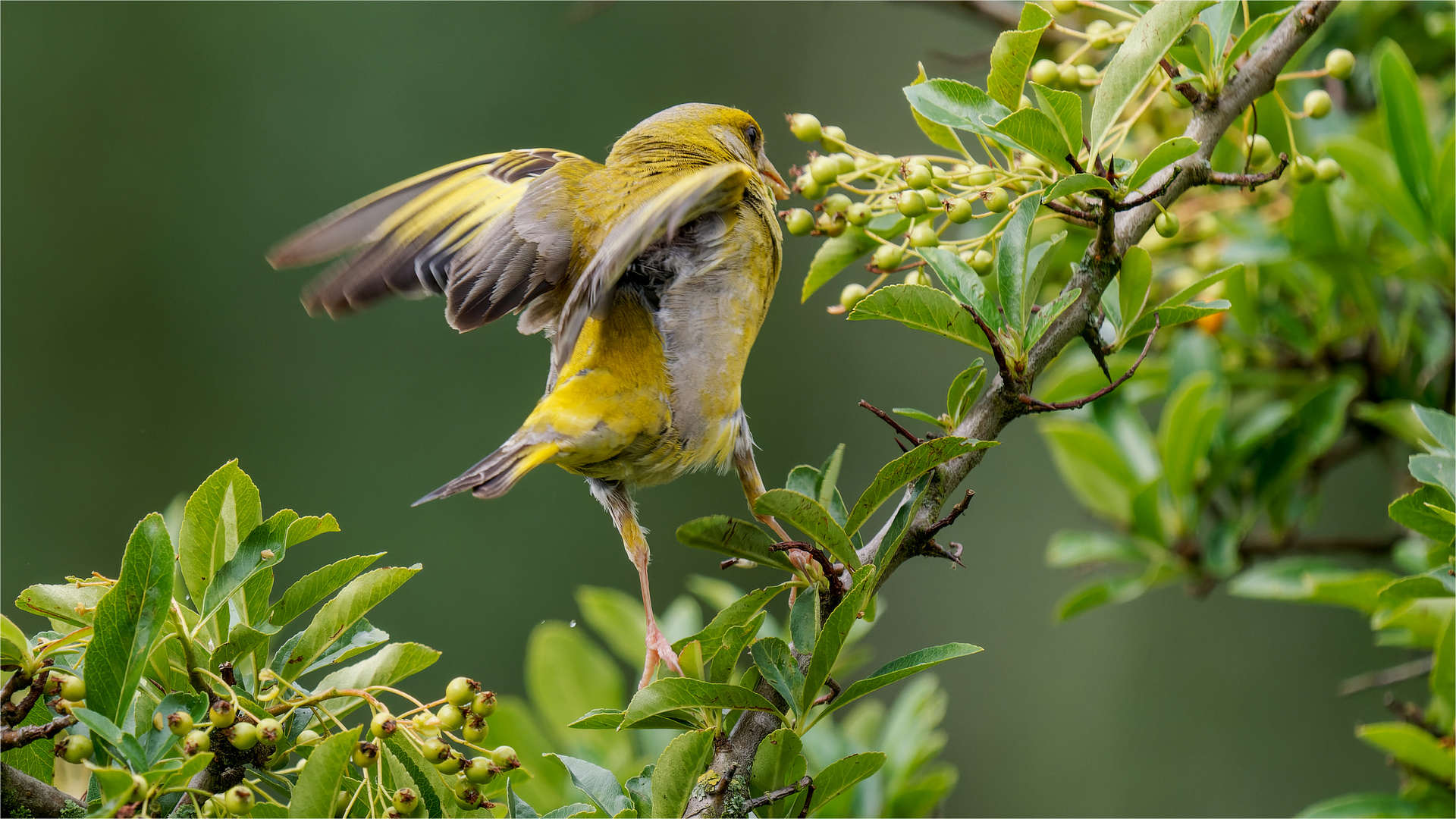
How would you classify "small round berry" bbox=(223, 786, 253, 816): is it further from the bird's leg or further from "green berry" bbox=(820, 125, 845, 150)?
"green berry" bbox=(820, 125, 845, 150)

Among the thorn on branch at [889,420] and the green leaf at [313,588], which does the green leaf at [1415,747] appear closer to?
the thorn on branch at [889,420]

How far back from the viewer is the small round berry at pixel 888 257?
1.60 m

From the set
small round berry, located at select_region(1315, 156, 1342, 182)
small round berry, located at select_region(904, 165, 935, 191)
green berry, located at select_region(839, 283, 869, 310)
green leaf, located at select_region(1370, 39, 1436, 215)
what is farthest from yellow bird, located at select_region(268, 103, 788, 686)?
green leaf, located at select_region(1370, 39, 1436, 215)

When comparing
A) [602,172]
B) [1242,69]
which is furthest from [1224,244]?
[602,172]

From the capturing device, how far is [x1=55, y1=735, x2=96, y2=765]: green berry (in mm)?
1123

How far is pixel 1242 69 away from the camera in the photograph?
5.00 ft

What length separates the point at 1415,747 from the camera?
168cm

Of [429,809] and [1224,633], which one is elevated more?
[429,809]

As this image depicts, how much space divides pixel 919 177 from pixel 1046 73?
271 millimetres

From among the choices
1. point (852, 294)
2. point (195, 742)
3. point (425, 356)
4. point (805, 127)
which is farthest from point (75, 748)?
point (425, 356)

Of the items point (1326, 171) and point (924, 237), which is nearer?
point (924, 237)

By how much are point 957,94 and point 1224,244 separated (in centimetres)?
118

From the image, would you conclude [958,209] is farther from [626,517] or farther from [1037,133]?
[626,517]

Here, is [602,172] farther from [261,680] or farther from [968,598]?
[968,598]
